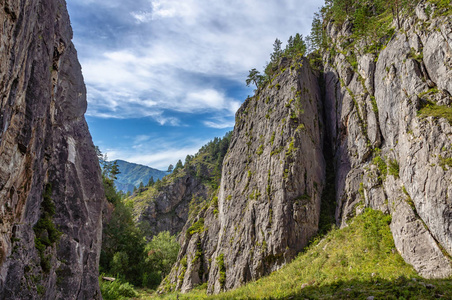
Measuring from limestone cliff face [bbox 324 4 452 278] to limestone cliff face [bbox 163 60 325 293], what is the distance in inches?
177

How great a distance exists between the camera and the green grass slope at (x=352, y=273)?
17406mm

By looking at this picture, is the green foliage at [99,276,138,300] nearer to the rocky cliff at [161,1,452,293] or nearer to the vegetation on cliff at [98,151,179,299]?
the rocky cliff at [161,1,452,293]

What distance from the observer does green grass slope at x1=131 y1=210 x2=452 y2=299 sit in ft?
57.1

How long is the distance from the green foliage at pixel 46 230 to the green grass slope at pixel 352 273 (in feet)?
62.8

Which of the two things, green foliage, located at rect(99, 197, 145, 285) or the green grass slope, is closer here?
the green grass slope

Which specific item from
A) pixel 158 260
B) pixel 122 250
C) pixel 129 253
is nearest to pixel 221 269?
pixel 158 260

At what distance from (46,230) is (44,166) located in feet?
12.5

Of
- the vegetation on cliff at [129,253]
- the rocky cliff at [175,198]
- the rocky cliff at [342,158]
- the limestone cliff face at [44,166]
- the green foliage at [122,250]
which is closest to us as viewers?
the limestone cliff face at [44,166]

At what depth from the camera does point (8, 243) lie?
10.5m

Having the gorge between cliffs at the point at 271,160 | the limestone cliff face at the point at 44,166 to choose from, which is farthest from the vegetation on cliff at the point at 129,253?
the limestone cliff face at the point at 44,166

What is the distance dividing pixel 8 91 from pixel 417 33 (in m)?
40.3

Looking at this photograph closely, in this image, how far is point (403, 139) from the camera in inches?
1046

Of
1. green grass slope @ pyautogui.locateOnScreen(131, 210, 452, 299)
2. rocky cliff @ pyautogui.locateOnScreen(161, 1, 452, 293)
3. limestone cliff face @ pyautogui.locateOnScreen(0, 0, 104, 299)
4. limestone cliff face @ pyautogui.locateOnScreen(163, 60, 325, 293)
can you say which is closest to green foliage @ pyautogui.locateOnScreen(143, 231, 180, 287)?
rocky cliff @ pyautogui.locateOnScreen(161, 1, 452, 293)

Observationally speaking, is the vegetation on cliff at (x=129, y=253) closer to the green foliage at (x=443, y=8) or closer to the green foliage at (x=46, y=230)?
the green foliage at (x=46, y=230)
